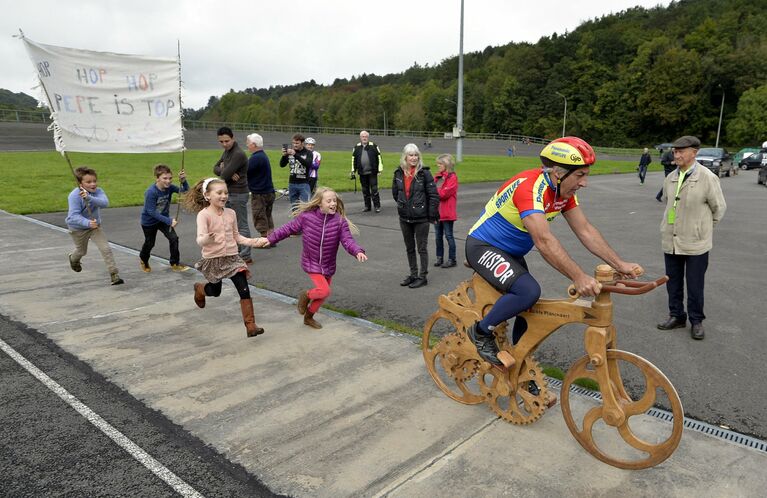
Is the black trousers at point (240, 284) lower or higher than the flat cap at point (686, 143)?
Answer: lower

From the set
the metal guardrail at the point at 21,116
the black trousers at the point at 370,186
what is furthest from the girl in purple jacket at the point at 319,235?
the metal guardrail at the point at 21,116

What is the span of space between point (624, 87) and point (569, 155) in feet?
339

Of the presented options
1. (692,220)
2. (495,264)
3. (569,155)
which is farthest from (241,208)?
(692,220)

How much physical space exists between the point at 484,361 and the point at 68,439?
8.81 ft

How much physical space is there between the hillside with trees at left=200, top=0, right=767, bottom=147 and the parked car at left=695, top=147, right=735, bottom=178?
176 ft

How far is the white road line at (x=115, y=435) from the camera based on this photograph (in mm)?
2658

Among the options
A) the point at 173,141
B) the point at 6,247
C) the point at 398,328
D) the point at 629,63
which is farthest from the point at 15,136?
the point at 629,63

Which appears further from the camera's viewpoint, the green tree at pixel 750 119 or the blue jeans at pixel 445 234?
the green tree at pixel 750 119

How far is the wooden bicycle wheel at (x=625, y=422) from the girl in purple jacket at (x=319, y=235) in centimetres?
260

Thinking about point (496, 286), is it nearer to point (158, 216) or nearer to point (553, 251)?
point (553, 251)

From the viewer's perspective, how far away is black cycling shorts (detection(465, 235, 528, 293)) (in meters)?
3.02

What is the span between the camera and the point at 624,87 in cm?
9144

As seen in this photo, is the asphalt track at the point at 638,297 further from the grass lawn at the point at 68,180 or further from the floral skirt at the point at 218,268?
the grass lawn at the point at 68,180

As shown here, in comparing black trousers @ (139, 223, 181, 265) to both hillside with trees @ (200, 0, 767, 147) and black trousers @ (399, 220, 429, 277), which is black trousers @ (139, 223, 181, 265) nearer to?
black trousers @ (399, 220, 429, 277)
